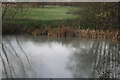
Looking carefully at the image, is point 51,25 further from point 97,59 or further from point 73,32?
point 97,59

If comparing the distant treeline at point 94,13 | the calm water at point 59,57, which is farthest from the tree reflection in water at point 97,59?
the distant treeline at point 94,13

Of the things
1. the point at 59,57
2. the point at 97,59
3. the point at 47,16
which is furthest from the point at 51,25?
the point at 97,59

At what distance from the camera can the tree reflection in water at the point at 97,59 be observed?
1.34m

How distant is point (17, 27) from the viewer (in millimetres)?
1496

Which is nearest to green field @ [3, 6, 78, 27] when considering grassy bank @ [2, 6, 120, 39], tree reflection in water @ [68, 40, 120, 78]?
grassy bank @ [2, 6, 120, 39]

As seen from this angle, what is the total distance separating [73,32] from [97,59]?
0.21m

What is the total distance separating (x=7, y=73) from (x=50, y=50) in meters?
0.26

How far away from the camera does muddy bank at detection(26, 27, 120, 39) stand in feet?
4.93

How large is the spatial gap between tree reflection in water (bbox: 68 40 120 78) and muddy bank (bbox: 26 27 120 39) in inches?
1.6

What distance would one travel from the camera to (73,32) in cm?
152

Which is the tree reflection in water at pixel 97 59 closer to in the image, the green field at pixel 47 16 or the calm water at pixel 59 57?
the calm water at pixel 59 57

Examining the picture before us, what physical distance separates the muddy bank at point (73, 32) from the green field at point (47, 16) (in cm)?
3

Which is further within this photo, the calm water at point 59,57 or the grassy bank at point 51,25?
the grassy bank at point 51,25

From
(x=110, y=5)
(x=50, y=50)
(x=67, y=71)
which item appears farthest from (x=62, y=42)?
(x=110, y=5)
